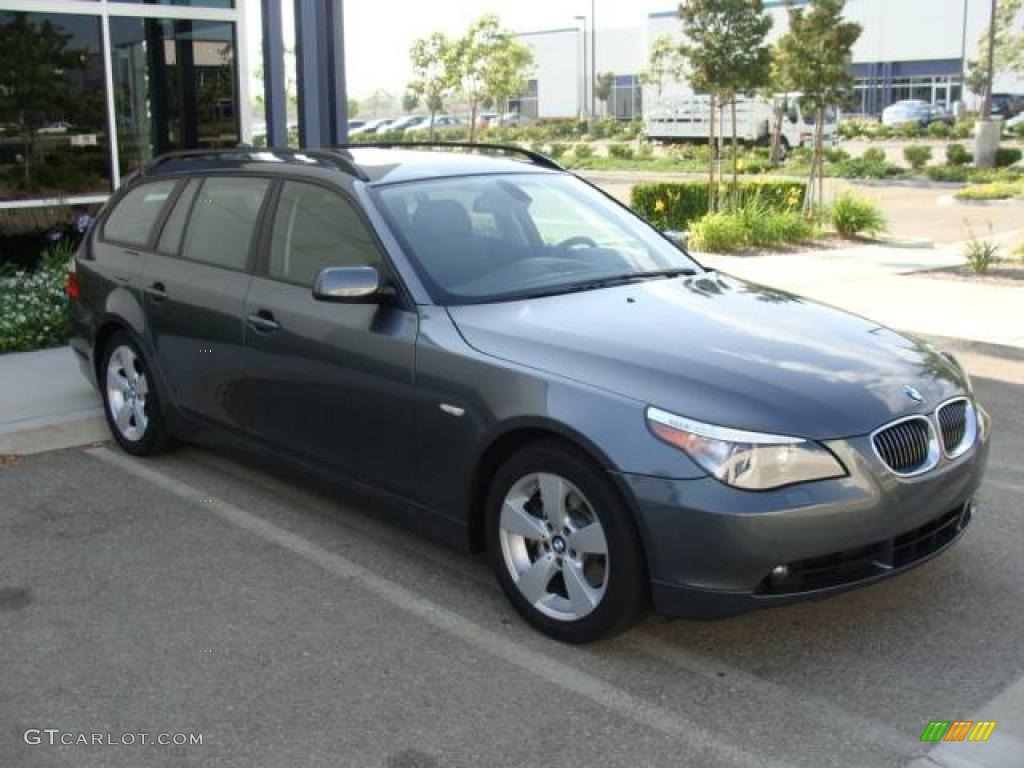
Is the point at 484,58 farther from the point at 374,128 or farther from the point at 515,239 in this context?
the point at 515,239

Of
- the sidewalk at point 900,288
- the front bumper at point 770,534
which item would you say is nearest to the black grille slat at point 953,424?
the front bumper at point 770,534

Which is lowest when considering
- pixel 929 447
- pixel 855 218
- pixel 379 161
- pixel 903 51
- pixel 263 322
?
pixel 929 447

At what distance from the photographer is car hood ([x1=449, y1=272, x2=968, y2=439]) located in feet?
12.2

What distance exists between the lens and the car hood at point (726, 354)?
3.72 metres

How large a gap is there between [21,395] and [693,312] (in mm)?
4649

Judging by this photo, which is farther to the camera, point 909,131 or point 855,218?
point 909,131

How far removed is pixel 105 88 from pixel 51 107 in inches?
22.7

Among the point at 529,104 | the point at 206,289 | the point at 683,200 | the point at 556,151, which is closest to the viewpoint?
the point at 206,289

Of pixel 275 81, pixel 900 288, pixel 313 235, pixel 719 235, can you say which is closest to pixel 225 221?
pixel 313 235

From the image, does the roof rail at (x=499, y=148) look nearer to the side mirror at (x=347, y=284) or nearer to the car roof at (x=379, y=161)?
the car roof at (x=379, y=161)

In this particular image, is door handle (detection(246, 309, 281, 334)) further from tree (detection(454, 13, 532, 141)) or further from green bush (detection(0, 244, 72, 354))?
tree (detection(454, 13, 532, 141))

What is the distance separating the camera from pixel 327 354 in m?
4.79

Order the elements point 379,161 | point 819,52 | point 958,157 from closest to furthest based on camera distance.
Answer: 1. point 379,161
2. point 819,52
3. point 958,157

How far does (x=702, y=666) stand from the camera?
154 inches
